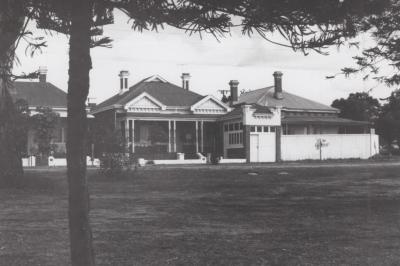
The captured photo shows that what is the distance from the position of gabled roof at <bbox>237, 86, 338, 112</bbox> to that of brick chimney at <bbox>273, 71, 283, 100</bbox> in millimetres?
372

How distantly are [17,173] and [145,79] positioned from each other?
3213cm

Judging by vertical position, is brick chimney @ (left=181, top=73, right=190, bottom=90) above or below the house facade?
above

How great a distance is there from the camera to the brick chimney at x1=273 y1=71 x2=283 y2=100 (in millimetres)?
51406

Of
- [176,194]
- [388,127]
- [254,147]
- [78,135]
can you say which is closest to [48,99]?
[254,147]

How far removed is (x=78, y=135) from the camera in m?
3.86

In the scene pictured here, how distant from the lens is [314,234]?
815 cm

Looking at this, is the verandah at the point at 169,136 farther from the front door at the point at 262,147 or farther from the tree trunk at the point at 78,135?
the tree trunk at the point at 78,135

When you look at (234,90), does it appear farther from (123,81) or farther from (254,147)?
(254,147)

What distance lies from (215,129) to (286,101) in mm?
9649

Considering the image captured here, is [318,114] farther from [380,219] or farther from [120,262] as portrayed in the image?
[120,262]

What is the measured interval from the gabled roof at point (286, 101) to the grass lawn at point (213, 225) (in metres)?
34.0

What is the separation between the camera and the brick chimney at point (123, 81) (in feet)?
157

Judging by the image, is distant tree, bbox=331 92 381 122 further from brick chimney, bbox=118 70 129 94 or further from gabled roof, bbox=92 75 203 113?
brick chimney, bbox=118 70 129 94

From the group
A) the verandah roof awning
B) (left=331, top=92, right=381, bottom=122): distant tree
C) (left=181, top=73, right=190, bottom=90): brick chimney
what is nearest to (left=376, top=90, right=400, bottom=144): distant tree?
(left=331, top=92, right=381, bottom=122): distant tree
